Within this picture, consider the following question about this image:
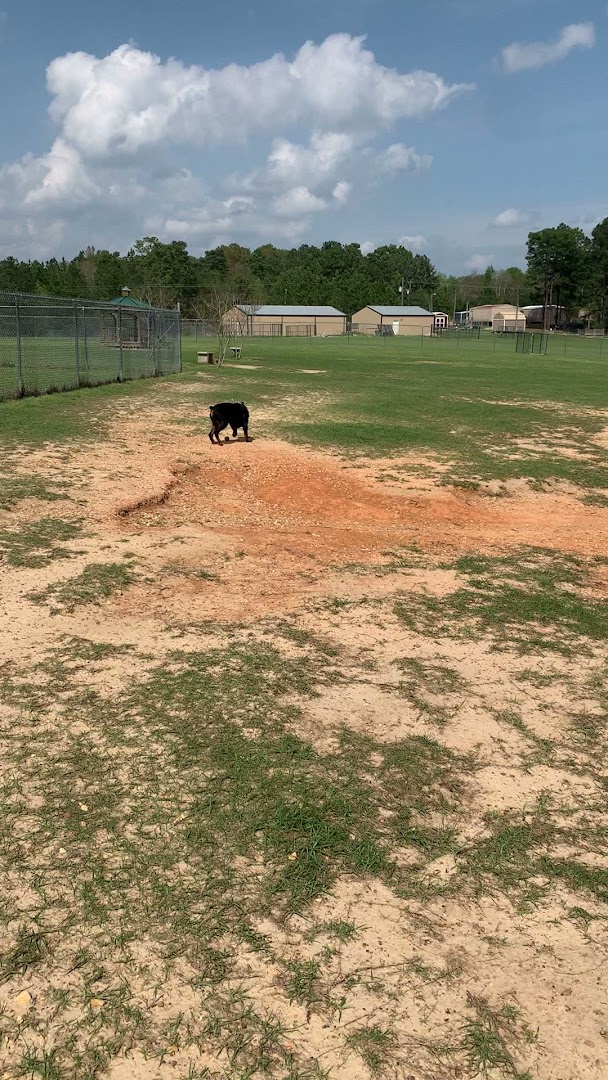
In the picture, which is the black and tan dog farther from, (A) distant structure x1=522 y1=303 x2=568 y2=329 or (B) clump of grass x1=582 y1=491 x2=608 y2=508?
(A) distant structure x1=522 y1=303 x2=568 y2=329

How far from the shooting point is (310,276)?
101 m

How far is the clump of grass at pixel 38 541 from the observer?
589 centimetres

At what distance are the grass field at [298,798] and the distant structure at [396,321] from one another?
82691mm

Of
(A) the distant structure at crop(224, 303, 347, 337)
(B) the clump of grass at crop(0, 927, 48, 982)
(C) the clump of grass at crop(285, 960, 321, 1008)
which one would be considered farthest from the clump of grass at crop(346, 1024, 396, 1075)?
(A) the distant structure at crop(224, 303, 347, 337)

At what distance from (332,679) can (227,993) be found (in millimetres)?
2124

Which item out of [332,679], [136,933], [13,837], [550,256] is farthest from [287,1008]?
[550,256]

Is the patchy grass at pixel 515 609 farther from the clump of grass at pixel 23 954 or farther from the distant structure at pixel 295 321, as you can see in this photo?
the distant structure at pixel 295 321

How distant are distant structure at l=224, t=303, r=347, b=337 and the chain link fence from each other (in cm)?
5988

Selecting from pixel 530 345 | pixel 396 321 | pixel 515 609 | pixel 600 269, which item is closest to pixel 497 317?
pixel 600 269

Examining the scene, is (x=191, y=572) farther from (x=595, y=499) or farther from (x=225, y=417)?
(x=225, y=417)

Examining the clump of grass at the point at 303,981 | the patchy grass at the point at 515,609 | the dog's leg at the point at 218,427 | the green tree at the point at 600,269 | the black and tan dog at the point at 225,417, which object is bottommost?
the clump of grass at the point at 303,981

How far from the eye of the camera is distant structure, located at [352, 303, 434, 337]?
286 feet

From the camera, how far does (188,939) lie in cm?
242

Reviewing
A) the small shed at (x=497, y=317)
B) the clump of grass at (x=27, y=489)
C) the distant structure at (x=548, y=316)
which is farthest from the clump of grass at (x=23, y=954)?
the distant structure at (x=548, y=316)
